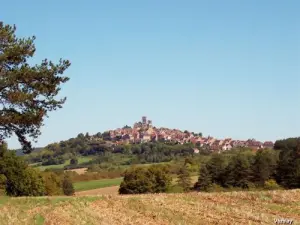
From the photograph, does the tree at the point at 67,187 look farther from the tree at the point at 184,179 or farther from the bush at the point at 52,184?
the tree at the point at 184,179

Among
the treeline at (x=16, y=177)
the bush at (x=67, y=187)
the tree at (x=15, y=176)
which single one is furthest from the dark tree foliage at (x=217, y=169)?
the tree at (x=15, y=176)

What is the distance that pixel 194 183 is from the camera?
4392 inches

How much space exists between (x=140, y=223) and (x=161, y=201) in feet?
15.1

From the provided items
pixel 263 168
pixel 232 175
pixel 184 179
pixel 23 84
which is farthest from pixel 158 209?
pixel 263 168

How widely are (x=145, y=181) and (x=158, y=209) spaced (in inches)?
2895

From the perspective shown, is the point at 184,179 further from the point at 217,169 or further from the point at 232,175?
the point at 232,175

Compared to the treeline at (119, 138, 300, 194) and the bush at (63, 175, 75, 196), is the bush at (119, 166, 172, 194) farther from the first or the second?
the bush at (63, 175, 75, 196)

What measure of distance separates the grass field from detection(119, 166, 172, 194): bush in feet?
216

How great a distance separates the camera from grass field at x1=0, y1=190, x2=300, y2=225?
781 inches

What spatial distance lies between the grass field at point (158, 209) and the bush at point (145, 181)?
216 feet

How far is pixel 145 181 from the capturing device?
94.6m

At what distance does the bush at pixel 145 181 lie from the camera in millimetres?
92188

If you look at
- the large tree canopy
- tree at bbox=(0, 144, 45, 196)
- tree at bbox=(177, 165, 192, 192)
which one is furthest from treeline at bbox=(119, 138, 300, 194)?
the large tree canopy

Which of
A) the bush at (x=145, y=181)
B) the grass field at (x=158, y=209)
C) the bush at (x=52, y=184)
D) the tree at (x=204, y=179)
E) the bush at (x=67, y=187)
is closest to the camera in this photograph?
the grass field at (x=158, y=209)
